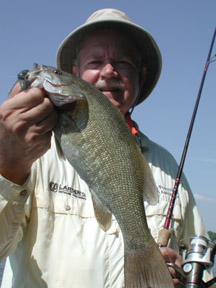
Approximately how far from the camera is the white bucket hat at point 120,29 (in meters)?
4.06

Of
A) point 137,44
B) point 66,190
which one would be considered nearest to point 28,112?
point 66,190

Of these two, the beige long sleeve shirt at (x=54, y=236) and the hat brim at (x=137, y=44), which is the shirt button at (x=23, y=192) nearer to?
the beige long sleeve shirt at (x=54, y=236)

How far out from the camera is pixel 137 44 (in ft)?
14.7

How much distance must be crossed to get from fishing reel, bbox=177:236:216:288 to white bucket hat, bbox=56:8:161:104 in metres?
2.63

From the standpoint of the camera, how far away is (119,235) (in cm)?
307

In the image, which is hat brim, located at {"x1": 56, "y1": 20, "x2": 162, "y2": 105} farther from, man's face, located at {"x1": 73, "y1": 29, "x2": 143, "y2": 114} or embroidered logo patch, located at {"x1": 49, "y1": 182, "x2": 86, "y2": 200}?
embroidered logo patch, located at {"x1": 49, "y1": 182, "x2": 86, "y2": 200}

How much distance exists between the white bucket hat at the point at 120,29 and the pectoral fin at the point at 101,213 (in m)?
2.48

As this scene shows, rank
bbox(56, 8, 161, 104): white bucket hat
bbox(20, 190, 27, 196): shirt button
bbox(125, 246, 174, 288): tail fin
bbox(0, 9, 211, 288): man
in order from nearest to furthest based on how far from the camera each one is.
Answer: bbox(125, 246, 174, 288): tail fin
bbox(0, 9, 211, 288): man
bbox(20, 190, 27, 196): shirt button
bbox(56, 8, 161, 104): white bucket hat

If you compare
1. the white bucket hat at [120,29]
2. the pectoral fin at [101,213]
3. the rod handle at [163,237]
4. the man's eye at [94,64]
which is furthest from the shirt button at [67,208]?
the white bucket hat at [120,29]

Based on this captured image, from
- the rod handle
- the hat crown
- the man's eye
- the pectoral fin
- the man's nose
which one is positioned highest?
the hat crown

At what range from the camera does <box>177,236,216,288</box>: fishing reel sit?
2.89 meters

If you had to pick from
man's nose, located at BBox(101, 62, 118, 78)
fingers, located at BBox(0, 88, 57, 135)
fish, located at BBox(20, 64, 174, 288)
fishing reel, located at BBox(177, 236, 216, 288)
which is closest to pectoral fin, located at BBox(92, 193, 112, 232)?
fish, located at BBox(20, 64, 174, 288)

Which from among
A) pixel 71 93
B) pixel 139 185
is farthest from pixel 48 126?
pixel 139 185

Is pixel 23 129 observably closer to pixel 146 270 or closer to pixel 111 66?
pixel 146 270
